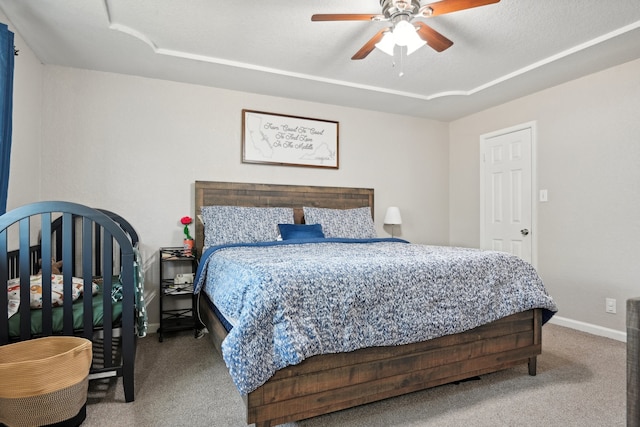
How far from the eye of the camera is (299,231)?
3283mm

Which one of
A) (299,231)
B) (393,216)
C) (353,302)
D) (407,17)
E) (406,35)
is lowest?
(353,302)

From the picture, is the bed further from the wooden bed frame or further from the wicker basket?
the wooden bed frame

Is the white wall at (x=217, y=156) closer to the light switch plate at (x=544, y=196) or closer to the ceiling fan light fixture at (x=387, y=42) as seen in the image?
the light switch plate at (x=544, y=196)

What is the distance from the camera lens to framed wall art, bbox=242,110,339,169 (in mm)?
3635

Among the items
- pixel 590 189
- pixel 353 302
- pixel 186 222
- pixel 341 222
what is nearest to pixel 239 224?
pixel 186 222

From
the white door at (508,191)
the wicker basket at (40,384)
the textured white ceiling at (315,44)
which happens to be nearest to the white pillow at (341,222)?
the textured white ceiling at (315,44)

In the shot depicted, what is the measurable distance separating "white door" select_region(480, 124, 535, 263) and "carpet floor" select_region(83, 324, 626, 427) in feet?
5.11

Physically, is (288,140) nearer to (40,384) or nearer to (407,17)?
(407,17)

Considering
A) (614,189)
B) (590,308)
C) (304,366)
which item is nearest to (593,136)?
(614,189)

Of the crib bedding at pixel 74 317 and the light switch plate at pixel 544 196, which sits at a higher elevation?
the light switch plate at pixel 544 196

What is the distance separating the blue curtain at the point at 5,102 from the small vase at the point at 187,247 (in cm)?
128

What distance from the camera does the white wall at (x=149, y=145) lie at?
119 inches

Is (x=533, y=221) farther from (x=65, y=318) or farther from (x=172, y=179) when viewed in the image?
(x=65, y=318)

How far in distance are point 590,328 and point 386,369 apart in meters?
2.56
